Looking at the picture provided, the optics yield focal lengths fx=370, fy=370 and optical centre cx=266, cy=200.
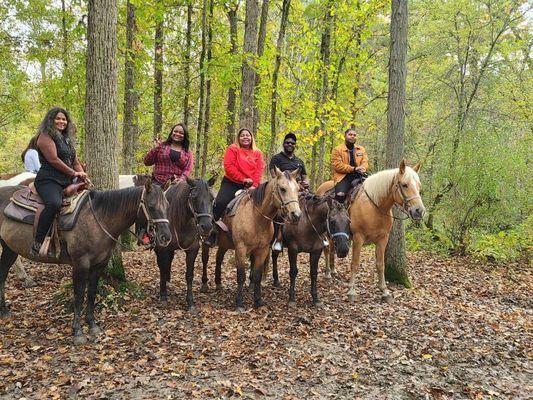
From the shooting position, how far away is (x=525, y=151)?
38.0 ft

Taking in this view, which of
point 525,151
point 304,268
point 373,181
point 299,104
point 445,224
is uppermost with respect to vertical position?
point 299,104

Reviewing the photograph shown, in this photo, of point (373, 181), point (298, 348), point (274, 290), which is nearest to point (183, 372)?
point (298, 348)

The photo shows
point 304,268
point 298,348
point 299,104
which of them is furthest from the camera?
point 299,104

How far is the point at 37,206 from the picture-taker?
5.21 m

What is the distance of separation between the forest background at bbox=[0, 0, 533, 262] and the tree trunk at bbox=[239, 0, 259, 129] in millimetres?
52

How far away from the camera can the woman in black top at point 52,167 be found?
5.00 meters

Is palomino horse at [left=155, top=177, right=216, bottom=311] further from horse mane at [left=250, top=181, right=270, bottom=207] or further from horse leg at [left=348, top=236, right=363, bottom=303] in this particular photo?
horse leg at [left=348, top=236, right=363, bottom=303]

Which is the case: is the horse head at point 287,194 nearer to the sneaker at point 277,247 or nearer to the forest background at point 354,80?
the sneaker at point 277,247

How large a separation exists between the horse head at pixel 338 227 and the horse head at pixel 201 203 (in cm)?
209

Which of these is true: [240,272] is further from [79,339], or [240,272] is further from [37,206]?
[37,206]

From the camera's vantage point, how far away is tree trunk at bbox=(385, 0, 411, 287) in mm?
8008

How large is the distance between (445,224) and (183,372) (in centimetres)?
1043

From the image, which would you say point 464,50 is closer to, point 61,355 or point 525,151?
point 525,151

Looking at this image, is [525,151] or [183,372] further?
[525,151]
